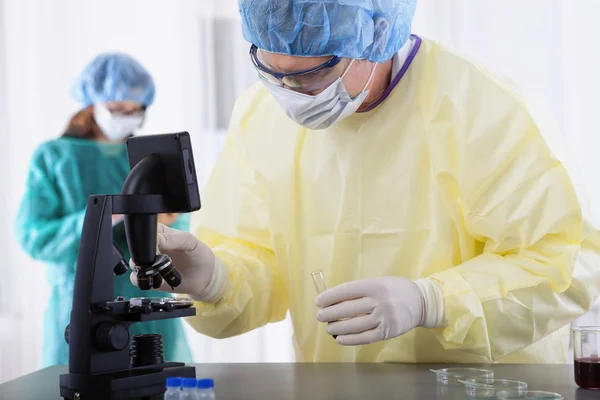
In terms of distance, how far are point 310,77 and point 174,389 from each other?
0.67 meters

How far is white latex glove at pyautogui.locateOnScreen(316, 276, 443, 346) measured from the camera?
4.13 ft

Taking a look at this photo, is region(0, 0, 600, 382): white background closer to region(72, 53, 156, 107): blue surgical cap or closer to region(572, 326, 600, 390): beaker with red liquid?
region(72, 53, 156, 107): blue surgical cap

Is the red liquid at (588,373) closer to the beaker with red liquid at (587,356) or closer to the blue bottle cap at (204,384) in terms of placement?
the beaker with red liquid at (587,356)

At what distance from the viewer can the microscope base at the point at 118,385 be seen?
3.41 feet

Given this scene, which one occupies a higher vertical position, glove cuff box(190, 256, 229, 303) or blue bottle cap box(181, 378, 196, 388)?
glove cuff box(190, 256, 229, 303)

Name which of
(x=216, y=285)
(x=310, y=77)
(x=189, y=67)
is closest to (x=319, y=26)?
(x=310, y=77)

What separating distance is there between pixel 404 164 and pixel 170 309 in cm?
57

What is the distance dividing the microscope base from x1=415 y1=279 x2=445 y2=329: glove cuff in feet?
1.44

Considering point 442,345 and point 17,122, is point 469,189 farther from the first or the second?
point 17,122

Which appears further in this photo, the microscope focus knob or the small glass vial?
the small glass vial

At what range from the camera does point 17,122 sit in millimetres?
3527

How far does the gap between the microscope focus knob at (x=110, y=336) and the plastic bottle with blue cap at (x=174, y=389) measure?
143 millimetres

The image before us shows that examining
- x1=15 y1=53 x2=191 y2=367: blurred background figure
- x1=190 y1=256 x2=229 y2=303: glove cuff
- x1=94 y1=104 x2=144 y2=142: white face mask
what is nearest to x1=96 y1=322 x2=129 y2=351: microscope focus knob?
x1=190 y1=256 x2=229 y2=303: glove cuff

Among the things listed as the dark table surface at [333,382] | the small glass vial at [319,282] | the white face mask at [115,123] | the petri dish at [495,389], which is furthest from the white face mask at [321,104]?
the white face mask at [115,123]
